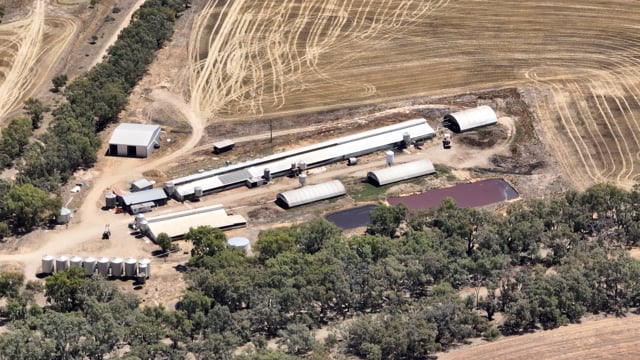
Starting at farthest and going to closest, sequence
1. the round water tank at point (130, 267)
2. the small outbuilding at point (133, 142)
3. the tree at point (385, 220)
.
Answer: the small outbuilding at point (133, 142), the tree at point (385, 220), the round water tank at point (130, 267)

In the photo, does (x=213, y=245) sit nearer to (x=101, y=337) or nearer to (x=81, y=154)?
(x=101, y=337)

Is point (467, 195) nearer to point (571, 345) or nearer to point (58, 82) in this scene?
point (571, 345)

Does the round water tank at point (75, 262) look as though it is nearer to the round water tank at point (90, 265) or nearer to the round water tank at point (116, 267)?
the round water tank at point (90, 265)

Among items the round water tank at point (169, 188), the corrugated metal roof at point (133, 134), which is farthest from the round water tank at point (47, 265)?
the corrugated metal roof at point (133, 134)

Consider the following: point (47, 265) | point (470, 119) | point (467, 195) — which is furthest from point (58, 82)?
point (467, 195)

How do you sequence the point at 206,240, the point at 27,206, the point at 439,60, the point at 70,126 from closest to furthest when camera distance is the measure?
the point at 206,240
the point at 27,206
the point at 70,126
the point at 439,60

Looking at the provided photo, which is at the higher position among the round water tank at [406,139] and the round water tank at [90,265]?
the round water tank at [406,139]
